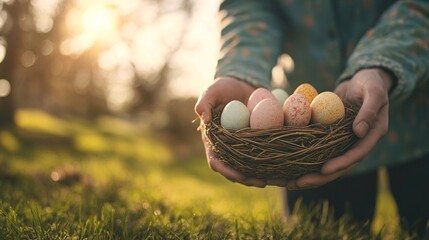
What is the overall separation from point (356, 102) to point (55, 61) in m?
12.0

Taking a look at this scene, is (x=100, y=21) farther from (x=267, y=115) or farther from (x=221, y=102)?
(x=267, y=115)

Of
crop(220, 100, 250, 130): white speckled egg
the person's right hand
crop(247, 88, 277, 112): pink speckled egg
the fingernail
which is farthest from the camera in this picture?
crop(247, 88, 277, 112): pink speckled egg

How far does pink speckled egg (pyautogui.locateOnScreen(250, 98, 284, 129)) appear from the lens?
1884 mm

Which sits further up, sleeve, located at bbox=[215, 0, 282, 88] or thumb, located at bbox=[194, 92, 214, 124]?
sleeve, located at bbox=[215, 0, 282, 88]

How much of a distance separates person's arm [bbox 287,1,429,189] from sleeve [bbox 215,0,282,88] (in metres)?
0.43

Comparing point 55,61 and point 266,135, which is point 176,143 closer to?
point 55,61

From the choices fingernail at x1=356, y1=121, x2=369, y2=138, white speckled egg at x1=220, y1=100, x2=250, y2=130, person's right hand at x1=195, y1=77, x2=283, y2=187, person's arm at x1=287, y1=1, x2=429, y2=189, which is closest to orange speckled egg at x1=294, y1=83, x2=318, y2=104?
person's arm at x1=287, y1=1, x2=429, y2=189

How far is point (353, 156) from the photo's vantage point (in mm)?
1711

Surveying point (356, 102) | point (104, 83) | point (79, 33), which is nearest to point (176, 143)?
point (79, 33)

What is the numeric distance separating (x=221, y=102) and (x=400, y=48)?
34.4 inches

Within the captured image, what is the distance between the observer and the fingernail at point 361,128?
1654 mm

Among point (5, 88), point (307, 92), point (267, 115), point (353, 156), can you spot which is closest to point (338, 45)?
point (307, 92)

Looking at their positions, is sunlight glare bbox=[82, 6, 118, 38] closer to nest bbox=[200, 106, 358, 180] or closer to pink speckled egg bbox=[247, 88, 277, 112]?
pink speckled egg bbox=[247, 88, 277, 112]

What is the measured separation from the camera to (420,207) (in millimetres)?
2293
